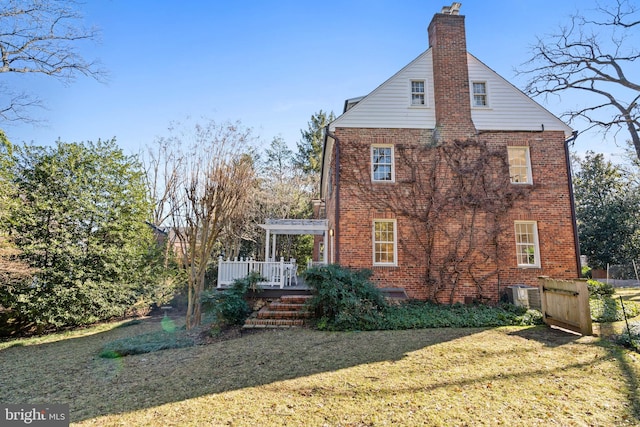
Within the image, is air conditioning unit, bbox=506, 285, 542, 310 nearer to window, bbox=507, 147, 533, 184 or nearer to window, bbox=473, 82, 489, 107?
window, bbox=507, 147, 533, 184

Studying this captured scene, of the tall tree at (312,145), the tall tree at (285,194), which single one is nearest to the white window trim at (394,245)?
the tall tree at (285,194)

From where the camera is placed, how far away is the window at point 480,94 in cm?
1173

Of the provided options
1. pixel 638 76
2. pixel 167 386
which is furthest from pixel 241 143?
pixel 638 76

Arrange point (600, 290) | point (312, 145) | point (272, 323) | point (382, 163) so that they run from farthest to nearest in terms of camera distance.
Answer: point (312, 145) < point (382, 163) < point (600, 290) < point (272, 323)

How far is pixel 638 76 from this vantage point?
35.2 feet

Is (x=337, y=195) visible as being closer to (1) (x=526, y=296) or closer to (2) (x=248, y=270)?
(2) (x=248, y=270)

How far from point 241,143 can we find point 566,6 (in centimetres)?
1207

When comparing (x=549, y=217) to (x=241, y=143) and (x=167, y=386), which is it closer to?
(x=241, y=143)

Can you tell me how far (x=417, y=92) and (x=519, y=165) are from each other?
451 cm

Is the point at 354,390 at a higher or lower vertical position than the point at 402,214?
lower

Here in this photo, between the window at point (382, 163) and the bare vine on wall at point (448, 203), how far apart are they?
249mm

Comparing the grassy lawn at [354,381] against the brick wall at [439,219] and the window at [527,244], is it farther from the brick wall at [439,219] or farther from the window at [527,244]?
the window at [527,244]

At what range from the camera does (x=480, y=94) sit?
11.8 meters

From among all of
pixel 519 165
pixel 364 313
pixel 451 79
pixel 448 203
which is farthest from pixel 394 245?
pixel 451 79
